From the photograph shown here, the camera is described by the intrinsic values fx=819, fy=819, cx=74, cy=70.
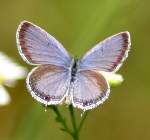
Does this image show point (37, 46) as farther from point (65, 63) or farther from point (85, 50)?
Answer: point (85, 50)

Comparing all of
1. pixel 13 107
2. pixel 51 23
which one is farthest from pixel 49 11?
pixel 13 107

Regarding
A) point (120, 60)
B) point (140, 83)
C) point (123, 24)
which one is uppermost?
point (120, 60)

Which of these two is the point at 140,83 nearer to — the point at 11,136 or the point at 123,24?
the point at 123,24

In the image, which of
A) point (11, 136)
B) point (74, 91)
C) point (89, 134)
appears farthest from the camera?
point (89, 134)

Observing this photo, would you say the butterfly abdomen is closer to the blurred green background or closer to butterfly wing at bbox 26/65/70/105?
butterfly wing at bbox 26/65/70/105

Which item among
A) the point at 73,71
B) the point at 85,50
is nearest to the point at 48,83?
the point at 73,71

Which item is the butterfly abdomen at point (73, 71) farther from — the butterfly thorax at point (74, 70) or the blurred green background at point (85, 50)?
the blurred green background at point (85, 50)

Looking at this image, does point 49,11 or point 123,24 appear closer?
point 123,24
